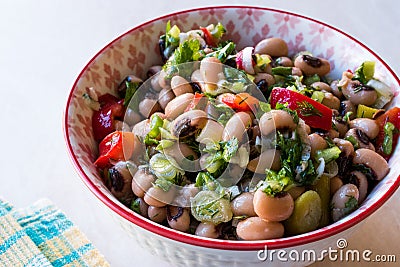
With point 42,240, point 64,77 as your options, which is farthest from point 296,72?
Result: point 64,77

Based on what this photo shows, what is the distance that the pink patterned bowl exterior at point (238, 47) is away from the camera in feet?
3.62

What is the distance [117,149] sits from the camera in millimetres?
1354

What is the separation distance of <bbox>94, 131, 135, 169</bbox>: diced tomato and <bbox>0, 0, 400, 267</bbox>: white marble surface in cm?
23

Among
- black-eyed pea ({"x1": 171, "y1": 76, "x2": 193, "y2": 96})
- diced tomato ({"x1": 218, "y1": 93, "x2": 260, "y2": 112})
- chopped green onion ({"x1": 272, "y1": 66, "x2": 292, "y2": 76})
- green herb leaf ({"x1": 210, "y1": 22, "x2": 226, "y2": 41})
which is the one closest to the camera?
diced tomato ({"x1": 218, "y1": 93, "x2": 260, "y2": 112})

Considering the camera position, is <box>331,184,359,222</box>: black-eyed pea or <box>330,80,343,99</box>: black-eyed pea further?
<box>330,80,343,99</box>: black-eyed pea

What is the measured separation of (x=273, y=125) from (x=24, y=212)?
761 mm

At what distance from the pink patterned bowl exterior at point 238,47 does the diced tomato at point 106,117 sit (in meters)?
0.02

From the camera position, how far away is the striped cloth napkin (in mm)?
1350

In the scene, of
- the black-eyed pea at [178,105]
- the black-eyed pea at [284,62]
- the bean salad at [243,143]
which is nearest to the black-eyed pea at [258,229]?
the bean salad at [243,143]

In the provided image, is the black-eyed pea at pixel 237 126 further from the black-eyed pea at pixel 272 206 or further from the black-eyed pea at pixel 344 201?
the black-eyed pea at pixel 344 201

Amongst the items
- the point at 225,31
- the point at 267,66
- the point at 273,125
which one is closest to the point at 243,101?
the point at 273,125

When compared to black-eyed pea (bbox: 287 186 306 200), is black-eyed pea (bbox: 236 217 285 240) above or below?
below

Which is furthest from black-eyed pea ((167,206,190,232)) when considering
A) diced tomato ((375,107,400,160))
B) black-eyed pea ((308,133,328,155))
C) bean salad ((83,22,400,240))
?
diced tomato ((375,107,400,160))

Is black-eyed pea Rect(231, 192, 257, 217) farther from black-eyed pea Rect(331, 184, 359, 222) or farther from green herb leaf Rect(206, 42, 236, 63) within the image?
green herb leaf Rect(206, 42, 236, 63)
